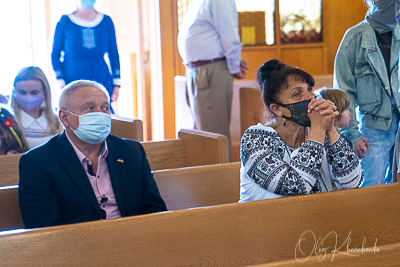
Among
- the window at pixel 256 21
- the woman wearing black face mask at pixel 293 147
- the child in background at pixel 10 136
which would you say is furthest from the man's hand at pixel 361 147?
the window at pixel 256 21

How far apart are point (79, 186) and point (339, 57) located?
1461mm

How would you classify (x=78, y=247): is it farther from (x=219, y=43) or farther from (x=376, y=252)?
(x=219, y=43)

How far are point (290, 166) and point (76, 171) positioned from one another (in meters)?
0.87

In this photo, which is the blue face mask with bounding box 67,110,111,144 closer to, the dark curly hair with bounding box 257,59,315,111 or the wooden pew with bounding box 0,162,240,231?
the wooden pew with bounding box 0,162,240,231

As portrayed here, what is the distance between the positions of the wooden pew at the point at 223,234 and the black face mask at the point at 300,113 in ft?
1.18

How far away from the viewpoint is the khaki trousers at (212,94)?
150 inches

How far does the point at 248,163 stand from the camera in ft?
6.07

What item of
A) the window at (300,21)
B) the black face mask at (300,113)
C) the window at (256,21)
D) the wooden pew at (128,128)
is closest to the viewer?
the black face mask at (300,113)

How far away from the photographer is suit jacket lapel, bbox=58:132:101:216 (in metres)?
1.91

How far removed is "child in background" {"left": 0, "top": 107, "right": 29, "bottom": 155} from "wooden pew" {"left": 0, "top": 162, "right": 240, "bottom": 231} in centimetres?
126

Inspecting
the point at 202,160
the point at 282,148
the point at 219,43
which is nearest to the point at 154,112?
the point at 219,43

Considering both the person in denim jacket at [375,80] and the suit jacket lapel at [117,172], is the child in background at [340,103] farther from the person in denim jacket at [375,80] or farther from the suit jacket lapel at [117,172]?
the suit jacket lapel at [117,172]

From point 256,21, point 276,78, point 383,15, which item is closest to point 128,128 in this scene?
point 276,78

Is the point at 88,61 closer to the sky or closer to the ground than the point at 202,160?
closer to the sky
